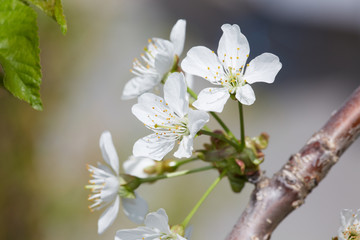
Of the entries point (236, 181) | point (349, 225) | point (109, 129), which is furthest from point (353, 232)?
point (109, 129)

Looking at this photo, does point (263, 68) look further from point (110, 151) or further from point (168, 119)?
point (110, 151)

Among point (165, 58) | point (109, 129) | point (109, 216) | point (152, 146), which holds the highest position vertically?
point (165, 58)

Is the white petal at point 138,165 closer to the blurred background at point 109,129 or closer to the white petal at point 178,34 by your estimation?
the white petal at point 178,34

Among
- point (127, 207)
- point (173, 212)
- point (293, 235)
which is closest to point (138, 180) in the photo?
point (127, 207)

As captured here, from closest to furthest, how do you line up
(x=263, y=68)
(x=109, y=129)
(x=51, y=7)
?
1. (x=51, y=7)
2. (x=263, y=68)
3. (x=109, y=129)

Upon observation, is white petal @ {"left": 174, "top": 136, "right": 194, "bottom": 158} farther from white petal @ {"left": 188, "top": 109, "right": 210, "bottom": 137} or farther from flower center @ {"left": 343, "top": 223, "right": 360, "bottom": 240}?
flower center @ {"left": 343, "top": 223, "right": 360, "bottom": 240}
